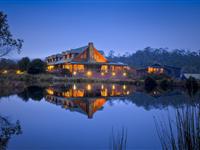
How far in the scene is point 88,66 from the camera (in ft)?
166

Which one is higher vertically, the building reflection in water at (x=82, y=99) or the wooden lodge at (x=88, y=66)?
the wooden lodge at (x=88, y=66)

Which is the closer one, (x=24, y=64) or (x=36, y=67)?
(x=36, y=67)

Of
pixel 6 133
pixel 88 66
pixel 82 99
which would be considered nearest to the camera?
pixel 6 133

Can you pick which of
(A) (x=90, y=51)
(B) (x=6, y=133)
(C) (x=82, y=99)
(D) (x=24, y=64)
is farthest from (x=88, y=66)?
(B) (x=6, y=133)

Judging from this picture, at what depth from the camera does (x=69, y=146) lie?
655cm

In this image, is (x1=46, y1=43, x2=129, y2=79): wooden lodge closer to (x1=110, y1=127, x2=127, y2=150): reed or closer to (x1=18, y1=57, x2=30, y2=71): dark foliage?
(x1=18, y1=57, x2=30, y2=71): dark foliage

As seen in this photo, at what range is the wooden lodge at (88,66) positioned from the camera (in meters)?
49.5

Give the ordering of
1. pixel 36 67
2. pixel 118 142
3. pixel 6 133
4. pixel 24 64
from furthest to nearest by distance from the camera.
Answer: pixel 24 64 < pixel 36 67 < pixel 6 133 < pixel 118 142

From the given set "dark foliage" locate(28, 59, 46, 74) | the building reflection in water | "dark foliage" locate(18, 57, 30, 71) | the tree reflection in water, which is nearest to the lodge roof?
"dark foliage" locate(28, 59, 46, 74)

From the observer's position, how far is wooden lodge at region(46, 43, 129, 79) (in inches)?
1948

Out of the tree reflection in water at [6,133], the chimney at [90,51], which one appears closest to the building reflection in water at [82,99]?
the tree reflection in water at [6,133]

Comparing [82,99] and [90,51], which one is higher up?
[90,51]

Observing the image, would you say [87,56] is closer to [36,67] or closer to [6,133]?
[36,67]

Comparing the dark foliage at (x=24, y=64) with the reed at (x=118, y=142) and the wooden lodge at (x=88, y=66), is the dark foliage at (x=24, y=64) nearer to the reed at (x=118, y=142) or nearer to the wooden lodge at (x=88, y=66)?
the wooden lodge at (x=88, y=66)
